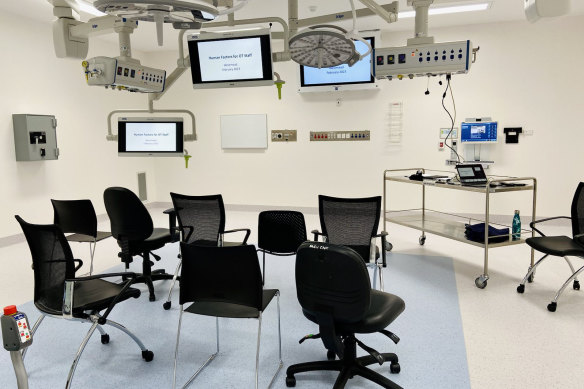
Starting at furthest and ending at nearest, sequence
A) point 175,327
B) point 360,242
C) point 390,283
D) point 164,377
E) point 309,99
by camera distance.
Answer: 1. point 309,99
2. point 390,283
3. point 360,242
4. point 175,327
5. point 164,377

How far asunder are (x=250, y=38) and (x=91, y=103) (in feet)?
12.8

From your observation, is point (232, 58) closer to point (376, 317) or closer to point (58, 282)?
point (58, 282)

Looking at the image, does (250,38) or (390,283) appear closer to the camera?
(250,38)

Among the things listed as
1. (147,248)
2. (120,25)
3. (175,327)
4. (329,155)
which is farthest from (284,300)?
(329,155)

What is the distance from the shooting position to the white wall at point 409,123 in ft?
18.4

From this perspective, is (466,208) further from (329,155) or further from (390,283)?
(390,283)

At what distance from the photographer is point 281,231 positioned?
3.34 m

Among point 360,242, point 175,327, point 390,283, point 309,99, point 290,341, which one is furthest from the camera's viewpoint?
point 309,99

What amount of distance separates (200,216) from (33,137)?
10.4 ft

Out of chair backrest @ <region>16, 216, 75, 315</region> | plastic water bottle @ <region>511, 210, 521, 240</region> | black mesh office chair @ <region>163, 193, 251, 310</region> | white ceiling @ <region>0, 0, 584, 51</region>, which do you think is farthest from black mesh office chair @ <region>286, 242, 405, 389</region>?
white ceiling @ <region>0, 0, 584, 51</region>

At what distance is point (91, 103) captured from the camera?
6305mm

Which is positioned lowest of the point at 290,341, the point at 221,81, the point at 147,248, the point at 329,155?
the point at 290,341

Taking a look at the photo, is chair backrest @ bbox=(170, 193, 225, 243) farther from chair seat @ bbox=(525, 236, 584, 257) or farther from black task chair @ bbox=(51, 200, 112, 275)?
chair seat @ bbox=(525, 236, 584, 257)

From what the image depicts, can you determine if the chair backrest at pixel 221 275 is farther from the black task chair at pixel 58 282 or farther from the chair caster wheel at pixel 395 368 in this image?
the chair caster wheel at pixel 395 368
